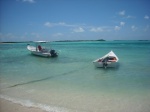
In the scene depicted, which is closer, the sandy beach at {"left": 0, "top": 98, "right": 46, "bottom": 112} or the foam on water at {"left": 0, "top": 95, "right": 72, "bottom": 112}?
the sandy beach at {"left": 0, "top": 98, "right": 46, "bottom": 112}

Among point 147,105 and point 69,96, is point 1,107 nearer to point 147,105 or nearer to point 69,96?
point 69,96

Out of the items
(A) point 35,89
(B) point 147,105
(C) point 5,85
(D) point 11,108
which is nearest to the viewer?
(D) point 11,108

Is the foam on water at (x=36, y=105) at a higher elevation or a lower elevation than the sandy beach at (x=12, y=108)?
lower

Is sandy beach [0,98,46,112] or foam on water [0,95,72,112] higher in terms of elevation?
sandy beach [0,98,46,112]

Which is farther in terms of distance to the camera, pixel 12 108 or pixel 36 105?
pixel 36 105

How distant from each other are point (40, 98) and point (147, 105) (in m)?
4.39

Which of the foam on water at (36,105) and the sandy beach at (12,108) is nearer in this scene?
the sandy beach at (12,108)

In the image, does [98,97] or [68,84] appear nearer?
[98,97]

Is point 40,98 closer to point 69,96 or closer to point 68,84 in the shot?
point 69,96

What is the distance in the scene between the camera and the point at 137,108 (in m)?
6.65

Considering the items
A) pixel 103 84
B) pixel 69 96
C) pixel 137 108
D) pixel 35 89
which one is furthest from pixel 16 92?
pixel 137 108

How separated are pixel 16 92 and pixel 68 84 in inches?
114

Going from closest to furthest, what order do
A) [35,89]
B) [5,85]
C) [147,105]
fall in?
[147,105]
[35,89]
[5,85]

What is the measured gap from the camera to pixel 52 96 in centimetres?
808
